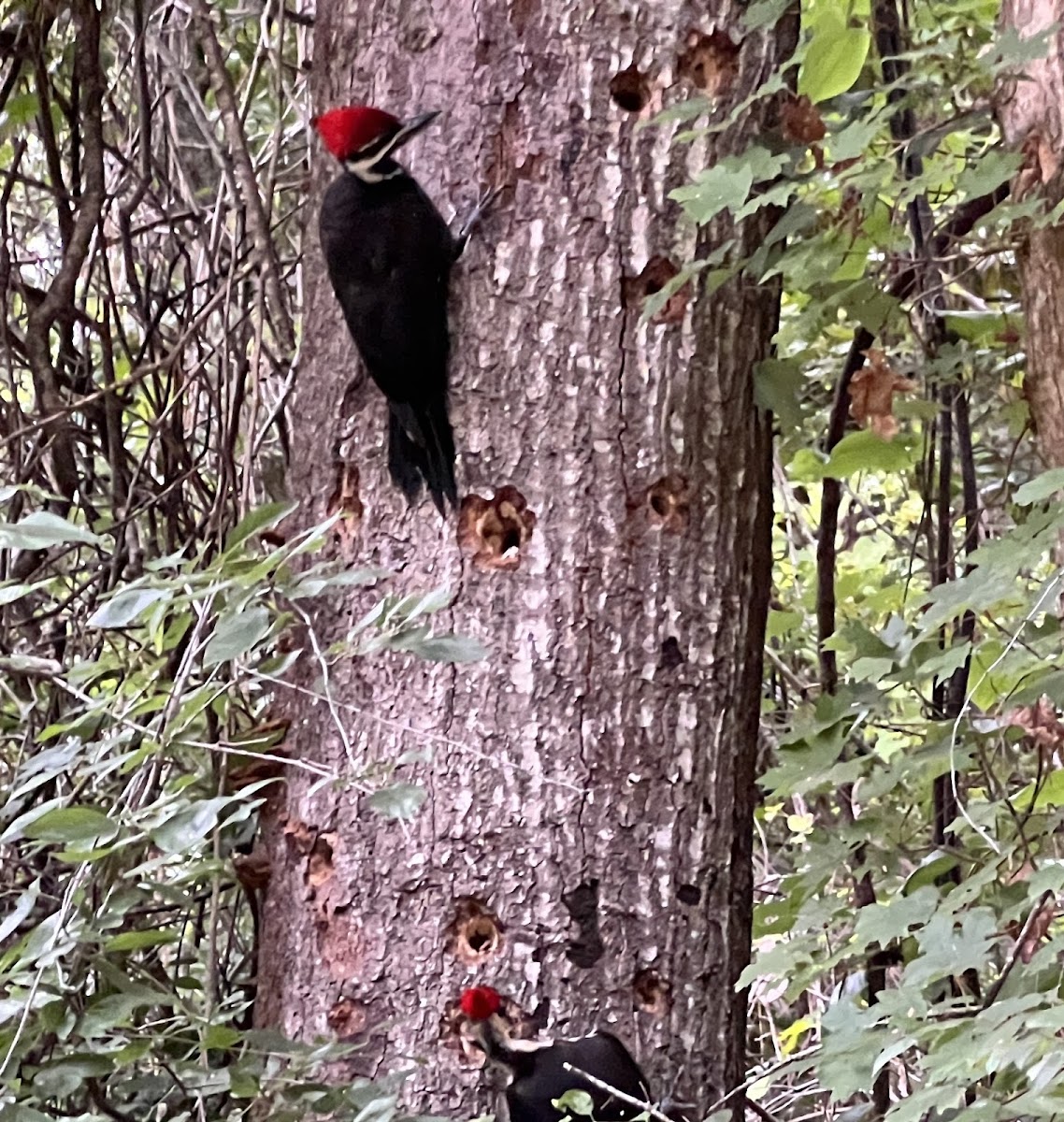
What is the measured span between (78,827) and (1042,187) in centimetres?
100

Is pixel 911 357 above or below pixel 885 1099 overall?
above

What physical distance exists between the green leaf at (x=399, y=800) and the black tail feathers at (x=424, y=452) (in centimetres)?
40

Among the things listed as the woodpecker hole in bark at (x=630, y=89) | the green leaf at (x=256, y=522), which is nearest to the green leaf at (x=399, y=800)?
the green leaf at (x=256, y=522)

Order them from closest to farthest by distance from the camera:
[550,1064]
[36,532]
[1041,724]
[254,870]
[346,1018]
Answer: [36,532]
[1041,724]
[550,1064]
[346,1018]
[254,870]

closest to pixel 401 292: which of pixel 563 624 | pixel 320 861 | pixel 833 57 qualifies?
pixel 563 624

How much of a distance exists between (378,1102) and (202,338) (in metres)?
1.26

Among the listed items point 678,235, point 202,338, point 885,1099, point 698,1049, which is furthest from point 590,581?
point 202,338

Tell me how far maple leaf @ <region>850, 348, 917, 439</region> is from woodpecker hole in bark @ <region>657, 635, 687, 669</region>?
33 centimetres

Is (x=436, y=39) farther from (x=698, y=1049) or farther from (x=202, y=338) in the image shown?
(x=698, y=1049)

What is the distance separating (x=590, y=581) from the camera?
1.39m

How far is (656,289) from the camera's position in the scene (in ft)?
4.71

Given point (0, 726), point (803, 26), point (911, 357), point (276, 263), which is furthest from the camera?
point (911, 357)

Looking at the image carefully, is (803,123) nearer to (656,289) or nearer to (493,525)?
(656,289)

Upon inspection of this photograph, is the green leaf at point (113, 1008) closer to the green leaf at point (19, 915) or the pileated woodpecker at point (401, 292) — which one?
the green leaf at point (19, 915)
